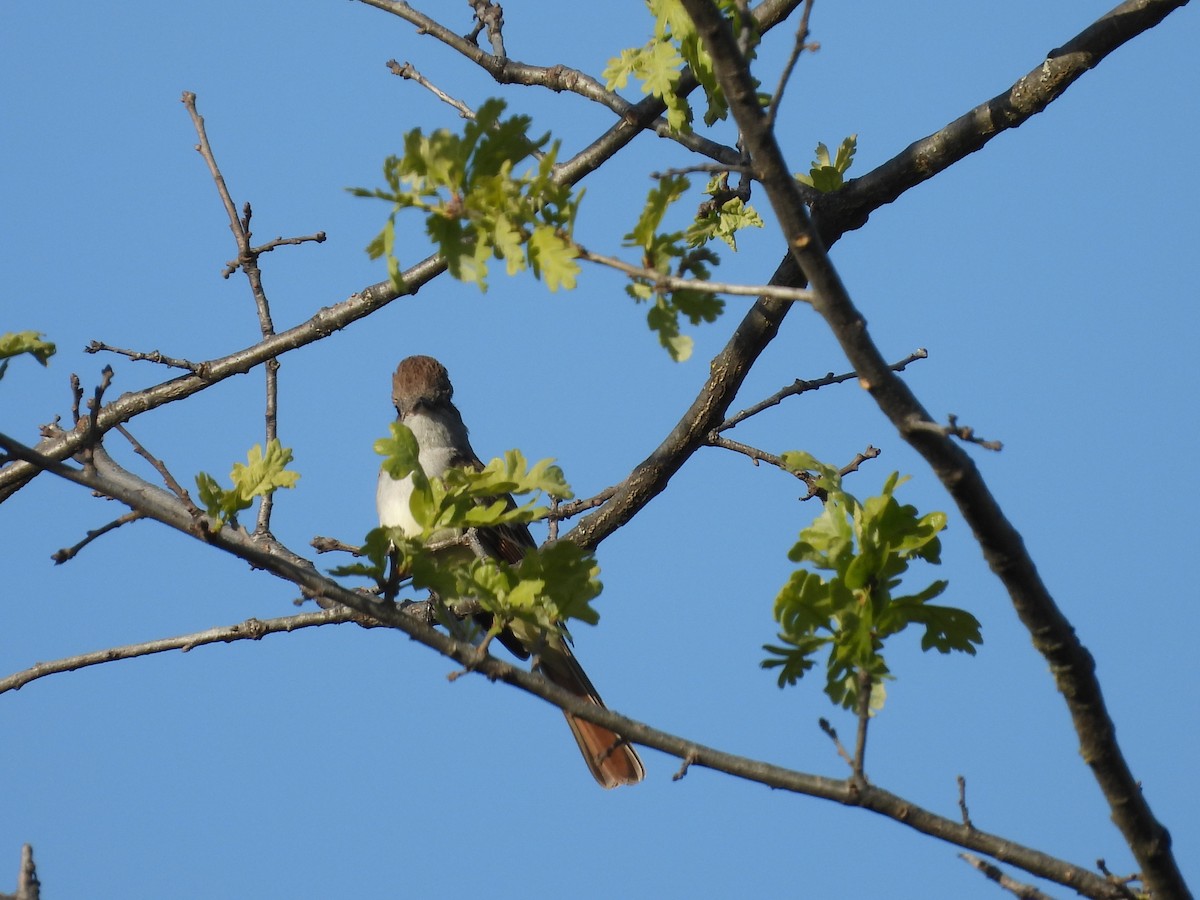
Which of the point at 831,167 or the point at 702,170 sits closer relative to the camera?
the point at 702,170

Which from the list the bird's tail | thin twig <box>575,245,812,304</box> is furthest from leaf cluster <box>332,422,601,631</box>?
the bird's tail

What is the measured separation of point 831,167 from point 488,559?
9.07 feet

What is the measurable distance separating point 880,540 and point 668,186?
997 mm

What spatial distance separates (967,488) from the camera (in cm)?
287

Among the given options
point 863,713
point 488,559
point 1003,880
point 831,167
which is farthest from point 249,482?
point 831,167

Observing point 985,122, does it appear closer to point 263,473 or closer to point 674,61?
point 674,61

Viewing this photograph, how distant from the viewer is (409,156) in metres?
2.77

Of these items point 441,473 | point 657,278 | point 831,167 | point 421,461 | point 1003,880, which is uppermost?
point 421,461

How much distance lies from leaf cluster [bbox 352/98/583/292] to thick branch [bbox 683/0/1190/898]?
0.41 meters

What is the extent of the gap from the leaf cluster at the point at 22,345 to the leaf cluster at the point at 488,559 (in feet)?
3.98

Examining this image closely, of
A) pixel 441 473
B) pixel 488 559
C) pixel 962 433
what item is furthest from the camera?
pixel 441 473

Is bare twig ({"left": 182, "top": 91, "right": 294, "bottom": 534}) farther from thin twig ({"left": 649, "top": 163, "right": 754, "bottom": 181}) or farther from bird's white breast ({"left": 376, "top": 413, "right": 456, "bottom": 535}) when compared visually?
thin twig ({"left": 649, "top": 163, "right": 754, "bottom": 181})

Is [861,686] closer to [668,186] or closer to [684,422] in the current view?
[668,186]

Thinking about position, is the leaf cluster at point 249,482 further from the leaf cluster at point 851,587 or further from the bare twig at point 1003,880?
the bare twig at point 1003,880
